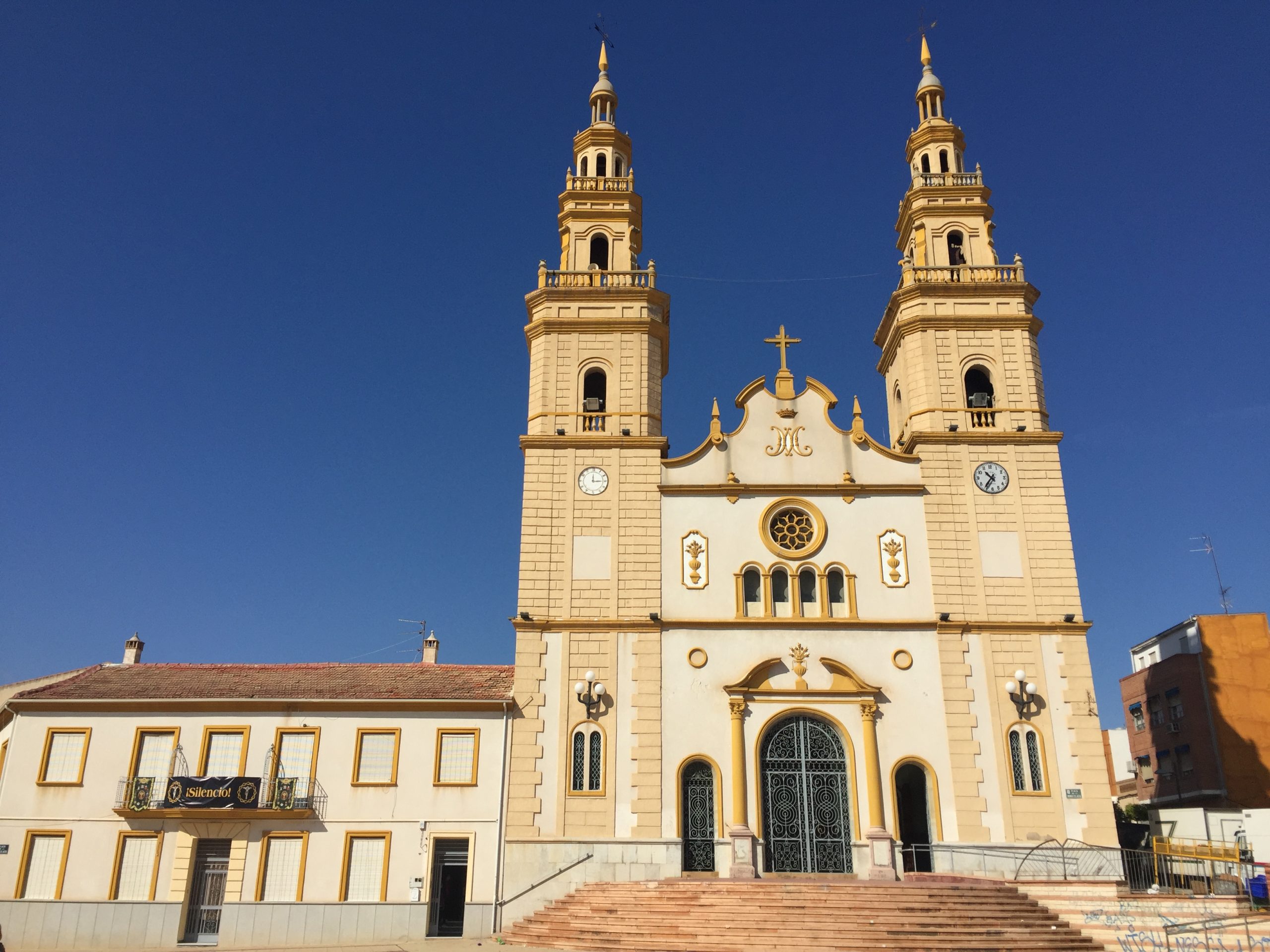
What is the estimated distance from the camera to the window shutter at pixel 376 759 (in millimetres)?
26250

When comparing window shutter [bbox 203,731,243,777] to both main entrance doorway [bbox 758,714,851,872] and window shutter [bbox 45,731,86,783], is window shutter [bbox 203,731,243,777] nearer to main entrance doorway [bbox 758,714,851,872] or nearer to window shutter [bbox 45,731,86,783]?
window shutter [bbox 45,731,86,783]

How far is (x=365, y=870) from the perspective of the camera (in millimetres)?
25344

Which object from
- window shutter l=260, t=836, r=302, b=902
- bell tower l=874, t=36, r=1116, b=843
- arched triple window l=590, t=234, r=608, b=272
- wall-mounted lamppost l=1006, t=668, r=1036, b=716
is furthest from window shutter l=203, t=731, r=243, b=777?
wall-mounted lamppost l=1006, t=668, r=1036, b=716

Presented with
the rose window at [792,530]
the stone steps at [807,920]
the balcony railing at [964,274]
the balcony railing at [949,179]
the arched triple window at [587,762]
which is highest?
the balcony railing at [949,179]

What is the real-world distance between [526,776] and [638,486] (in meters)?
8.22

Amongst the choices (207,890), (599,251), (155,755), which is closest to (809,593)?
(599,251)

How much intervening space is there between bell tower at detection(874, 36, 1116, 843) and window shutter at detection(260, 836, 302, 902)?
51.5 feet

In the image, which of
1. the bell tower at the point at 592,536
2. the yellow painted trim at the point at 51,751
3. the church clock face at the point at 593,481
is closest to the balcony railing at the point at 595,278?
the bell tower at the point at 592,536

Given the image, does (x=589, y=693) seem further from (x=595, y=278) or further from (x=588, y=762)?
(x=595, y=278)

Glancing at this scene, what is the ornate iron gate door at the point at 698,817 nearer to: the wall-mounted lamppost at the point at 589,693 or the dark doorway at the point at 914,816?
the wall-mounted lamppost at the point at 589,693

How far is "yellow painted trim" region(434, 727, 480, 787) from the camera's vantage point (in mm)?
26031

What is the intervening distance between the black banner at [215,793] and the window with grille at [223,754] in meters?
0.55

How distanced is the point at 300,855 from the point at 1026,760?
1794 cm

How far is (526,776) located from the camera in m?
25.5
